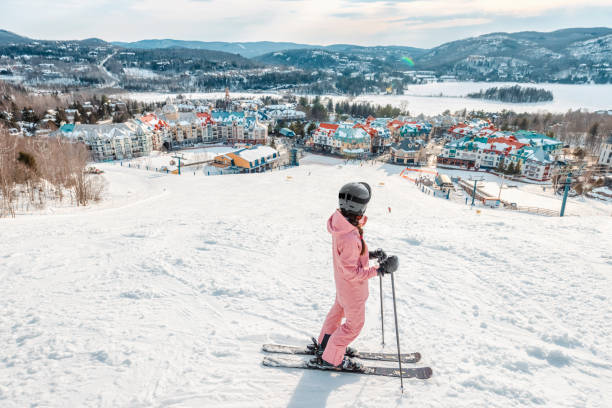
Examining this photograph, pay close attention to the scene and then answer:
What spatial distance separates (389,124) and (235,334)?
63.1m

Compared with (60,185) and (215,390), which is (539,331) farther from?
(60,185)

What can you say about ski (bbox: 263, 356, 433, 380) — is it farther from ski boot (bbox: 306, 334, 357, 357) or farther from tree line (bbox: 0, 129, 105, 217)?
tree line (bbox: 0, 129, 105, 217)

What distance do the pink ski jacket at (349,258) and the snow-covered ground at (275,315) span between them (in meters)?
1.02

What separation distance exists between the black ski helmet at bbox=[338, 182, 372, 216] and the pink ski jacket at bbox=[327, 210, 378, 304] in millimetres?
126

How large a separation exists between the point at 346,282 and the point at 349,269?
231mm

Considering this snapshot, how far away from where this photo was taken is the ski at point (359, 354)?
3557 millimetres

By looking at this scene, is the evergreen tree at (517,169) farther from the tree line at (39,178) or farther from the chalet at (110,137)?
the chalet at (110,137)

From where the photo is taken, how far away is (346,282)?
3.23 m

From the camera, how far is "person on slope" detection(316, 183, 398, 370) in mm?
3006

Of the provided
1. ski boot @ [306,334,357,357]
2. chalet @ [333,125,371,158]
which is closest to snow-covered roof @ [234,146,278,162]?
chalet @ [333,125,371,158]

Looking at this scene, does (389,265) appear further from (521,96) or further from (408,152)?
(521,96)

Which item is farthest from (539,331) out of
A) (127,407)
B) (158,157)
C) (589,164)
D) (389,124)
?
(389,124)

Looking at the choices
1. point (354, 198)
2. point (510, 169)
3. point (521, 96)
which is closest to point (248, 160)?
Result: point (510, 169)

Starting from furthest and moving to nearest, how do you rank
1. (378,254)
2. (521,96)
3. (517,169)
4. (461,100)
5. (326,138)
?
(461,100), (521,96), (326,138), (517,169), (378,254)
